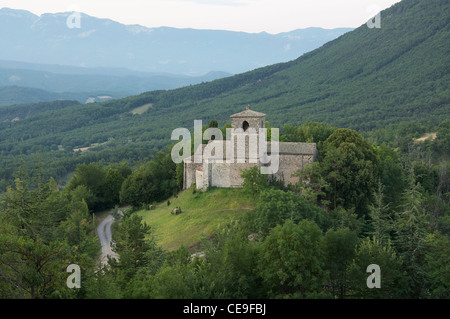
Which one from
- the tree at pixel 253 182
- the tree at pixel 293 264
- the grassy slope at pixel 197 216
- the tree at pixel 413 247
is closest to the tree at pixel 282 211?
the tree at pixel 253 182

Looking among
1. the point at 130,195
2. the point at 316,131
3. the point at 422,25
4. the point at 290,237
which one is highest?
the point at 422,25

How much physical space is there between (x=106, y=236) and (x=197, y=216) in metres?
12.4

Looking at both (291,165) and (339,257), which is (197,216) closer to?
(291,165)

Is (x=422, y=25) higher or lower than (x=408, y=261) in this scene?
higher

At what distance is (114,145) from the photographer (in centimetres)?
15450

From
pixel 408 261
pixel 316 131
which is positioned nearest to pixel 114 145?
pixel 316 131

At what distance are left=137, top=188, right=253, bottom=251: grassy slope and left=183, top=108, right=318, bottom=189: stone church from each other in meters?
1.51

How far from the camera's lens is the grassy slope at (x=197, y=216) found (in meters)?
37.3

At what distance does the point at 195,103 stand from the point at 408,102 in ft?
314

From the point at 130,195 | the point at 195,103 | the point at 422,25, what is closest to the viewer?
the point at 130,195

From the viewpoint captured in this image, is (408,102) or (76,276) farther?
(408,102)

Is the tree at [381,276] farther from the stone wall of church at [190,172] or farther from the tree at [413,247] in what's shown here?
the stone wall of church at [190,172]

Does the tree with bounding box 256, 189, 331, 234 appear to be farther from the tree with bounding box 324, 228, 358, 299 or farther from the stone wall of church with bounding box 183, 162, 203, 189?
the stone wall of church with bounding box 183, 162, 203, 189
